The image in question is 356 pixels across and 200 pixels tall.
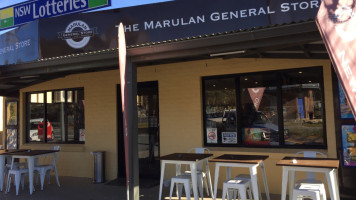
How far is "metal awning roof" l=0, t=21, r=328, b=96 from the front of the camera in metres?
3.99

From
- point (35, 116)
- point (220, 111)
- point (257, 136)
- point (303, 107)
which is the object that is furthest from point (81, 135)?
point (303, 107)

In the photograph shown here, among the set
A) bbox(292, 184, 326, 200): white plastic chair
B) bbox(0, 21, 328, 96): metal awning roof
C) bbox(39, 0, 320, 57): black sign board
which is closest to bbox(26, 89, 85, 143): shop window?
bbox(0, 21, 328, 96): metal awning roof

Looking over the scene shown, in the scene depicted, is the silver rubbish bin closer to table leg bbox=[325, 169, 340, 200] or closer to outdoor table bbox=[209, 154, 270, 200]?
outdoor table bbox=[209, 154, 270, 200]

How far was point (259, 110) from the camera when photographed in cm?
653

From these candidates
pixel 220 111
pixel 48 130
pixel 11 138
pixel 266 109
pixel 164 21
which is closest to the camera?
pixel 164 21

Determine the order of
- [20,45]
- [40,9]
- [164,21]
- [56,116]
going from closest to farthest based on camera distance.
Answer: [164,21] < [20,45] < [40,9] < [56,116]

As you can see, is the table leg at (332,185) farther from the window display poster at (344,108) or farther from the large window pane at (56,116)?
the large window pane at (56,116)

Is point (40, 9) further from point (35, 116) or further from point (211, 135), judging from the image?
point (35, 116)

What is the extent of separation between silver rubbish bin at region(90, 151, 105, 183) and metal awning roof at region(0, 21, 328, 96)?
2.63 meters

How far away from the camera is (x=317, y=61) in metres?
5.84

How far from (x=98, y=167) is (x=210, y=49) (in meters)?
4.58

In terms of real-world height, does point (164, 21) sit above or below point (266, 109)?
above

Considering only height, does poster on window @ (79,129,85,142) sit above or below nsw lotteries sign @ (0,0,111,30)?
below

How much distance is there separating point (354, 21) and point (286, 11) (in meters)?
1.82
